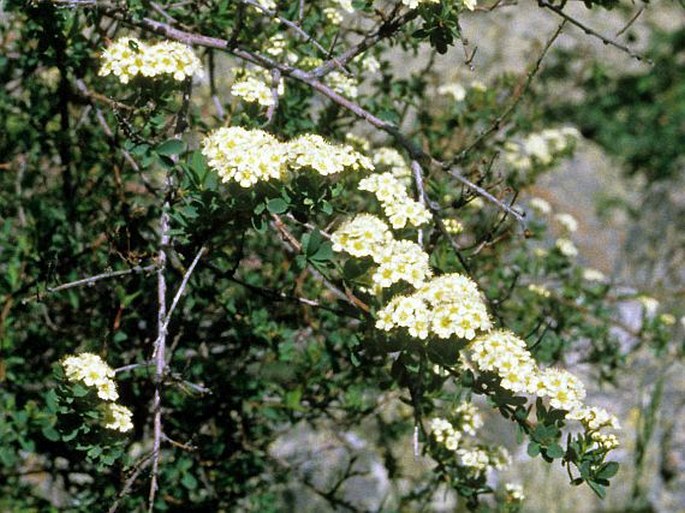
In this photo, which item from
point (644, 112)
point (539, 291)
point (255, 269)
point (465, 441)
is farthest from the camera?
point (644, 112)

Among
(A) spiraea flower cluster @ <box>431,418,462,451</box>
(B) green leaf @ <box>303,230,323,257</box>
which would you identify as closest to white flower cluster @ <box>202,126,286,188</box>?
(B) green leaf @ <box>303,230,323,257</box>

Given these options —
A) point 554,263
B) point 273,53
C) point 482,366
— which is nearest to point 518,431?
point 482,366

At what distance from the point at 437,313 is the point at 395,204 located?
307 mm

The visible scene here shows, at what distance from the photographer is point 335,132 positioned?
97.6 inches

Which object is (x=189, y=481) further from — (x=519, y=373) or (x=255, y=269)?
(x=519, y=373)

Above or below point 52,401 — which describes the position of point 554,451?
above

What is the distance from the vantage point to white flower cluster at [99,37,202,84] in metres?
1.64

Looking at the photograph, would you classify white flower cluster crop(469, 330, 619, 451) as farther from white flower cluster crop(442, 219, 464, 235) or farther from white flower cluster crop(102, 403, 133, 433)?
white flower cluster crop(102, 403, 133, 433)

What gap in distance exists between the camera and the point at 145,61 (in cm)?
165

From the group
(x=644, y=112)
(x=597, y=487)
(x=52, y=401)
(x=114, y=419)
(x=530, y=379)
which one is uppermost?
(x=530, y=379)

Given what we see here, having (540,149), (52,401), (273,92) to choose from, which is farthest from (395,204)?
(540,149)

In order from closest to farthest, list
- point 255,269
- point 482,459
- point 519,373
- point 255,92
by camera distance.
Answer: point 519,373
point 255,92
point 482,459
point 255,269

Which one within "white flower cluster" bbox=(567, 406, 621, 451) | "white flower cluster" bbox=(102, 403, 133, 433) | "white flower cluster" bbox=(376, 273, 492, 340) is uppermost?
"white flower cluster" bbox=(376, 273, 492, 340)

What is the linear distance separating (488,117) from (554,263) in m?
0.55
